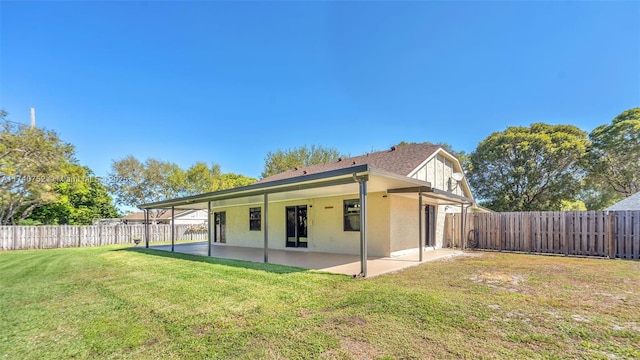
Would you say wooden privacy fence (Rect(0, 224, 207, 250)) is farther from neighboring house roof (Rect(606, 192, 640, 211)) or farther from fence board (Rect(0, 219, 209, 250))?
neighboring house roof (Rect(606, 192, 640, 211))

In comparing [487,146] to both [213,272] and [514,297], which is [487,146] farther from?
[213,272]

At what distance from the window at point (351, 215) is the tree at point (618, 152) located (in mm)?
20022

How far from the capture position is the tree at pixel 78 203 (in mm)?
24547

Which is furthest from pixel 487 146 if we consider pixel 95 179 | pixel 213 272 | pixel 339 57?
pixel 95 179

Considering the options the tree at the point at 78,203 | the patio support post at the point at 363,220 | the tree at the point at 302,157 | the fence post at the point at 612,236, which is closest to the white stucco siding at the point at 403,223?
the patio support post at the point at 363,220

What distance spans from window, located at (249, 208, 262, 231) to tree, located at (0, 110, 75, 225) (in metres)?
13.7

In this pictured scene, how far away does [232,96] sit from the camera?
1816cm

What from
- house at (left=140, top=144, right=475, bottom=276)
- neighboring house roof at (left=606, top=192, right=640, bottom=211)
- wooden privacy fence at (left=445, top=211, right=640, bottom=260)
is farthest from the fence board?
neighboring house roof at (left=606, top=192, right=640, bottom=211)

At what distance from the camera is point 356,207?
10500mm

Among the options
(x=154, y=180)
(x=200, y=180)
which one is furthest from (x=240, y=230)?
(x=154, y=180)

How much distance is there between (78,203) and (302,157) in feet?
76.1

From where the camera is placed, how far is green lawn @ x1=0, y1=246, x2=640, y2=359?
3092 mm

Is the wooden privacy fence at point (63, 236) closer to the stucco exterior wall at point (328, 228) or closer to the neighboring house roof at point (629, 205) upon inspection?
the stucco exterior wall at point (328, 228)

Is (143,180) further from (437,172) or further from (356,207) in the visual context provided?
(437,172)
